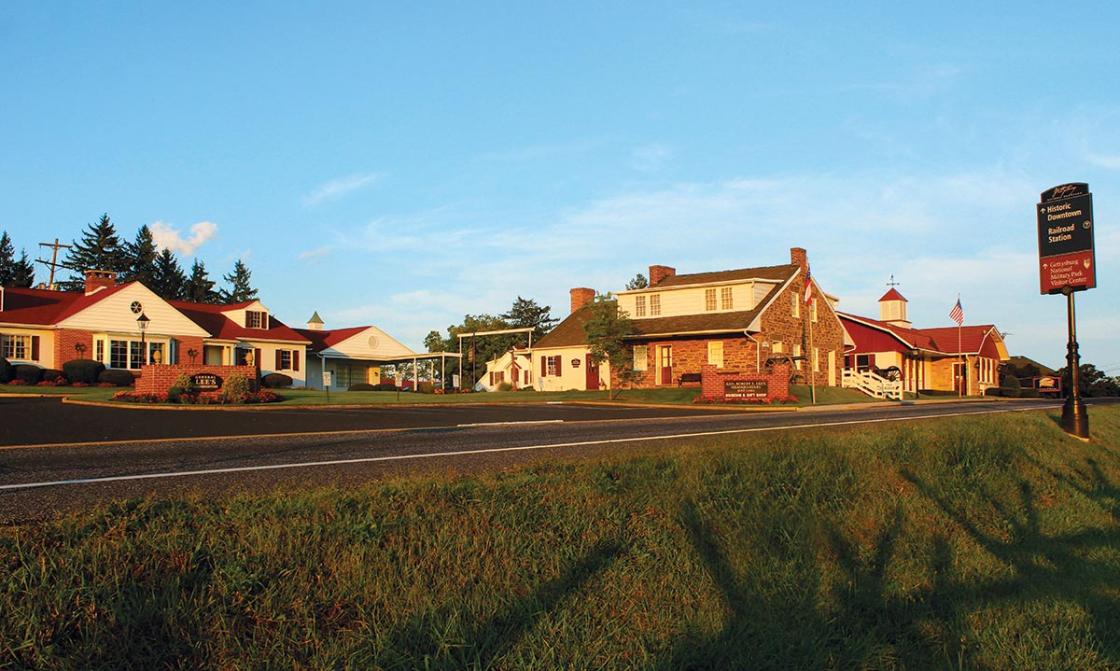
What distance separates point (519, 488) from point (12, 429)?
11.6 m

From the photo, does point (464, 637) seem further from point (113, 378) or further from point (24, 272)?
point (24, 272)

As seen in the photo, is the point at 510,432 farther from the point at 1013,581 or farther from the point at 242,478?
the point at 1013,581

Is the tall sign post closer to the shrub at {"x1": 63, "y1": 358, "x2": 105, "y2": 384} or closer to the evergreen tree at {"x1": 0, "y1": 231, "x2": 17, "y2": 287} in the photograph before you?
the shrub at {"x1": 63, "y1": 358, "x2": 105, "y2": 384}

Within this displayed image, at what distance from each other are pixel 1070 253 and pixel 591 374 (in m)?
32.9

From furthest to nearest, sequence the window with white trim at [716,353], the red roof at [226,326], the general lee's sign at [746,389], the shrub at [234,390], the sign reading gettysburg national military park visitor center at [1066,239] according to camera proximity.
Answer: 1. the red roof at [226,326]
2. the window with white trim at [716,353]
3. the general lee's sign at [746,389]
4. the shrub at [234,390]
5. the sign reading gettysburg national military park visitor center at [1066,239]

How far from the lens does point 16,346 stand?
4369 cm

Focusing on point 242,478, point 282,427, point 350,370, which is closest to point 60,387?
point 350,370

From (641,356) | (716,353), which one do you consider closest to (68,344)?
(641,356)

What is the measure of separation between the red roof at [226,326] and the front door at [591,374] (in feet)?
65.0

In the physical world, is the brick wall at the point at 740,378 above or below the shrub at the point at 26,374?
below

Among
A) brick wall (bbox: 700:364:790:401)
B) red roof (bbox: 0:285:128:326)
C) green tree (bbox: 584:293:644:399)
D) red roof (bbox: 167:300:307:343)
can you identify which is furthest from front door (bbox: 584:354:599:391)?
red roof (bbox: 0:285:128:326)

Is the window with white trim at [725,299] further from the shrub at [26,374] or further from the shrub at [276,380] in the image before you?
the shrub at [26,374]

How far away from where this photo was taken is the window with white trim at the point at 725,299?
144 feet

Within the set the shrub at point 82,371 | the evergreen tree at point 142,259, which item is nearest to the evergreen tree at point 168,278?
the evergreen tree at point 142,259
